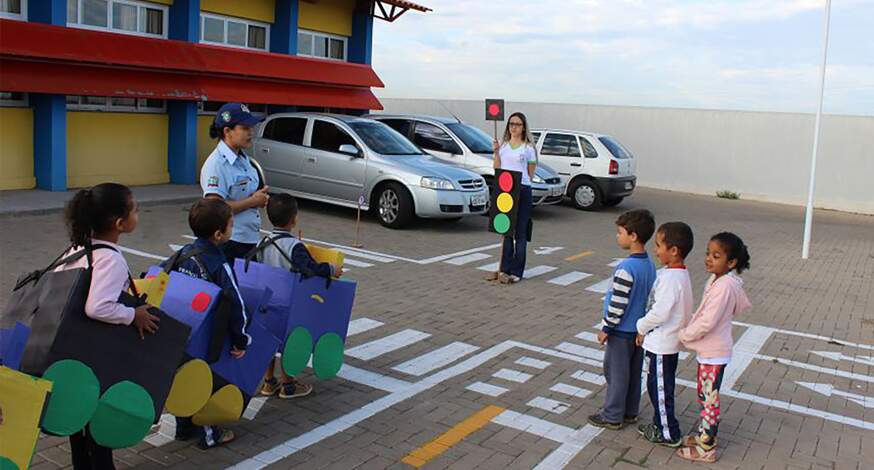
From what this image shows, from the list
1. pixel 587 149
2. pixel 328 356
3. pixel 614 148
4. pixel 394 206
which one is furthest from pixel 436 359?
pixel 614 148

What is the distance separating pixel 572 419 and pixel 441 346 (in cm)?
167

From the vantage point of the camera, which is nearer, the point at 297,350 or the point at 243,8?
the point at 297,350

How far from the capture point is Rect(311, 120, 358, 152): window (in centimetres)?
1312

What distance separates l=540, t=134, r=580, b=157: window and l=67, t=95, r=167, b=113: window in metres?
8.07

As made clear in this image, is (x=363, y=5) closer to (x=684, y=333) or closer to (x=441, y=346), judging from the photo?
(x=441, y=346)

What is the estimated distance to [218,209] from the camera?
4.07 metres

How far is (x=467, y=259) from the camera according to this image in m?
10.5

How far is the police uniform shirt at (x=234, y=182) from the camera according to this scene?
4996 mm

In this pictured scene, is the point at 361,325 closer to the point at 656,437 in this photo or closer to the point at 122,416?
the point at 656,437

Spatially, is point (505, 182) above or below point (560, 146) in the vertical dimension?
below

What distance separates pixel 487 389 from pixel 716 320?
180 cm

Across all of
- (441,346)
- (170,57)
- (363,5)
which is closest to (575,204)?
(363,5)

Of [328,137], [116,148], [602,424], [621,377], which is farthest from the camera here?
[116,148]

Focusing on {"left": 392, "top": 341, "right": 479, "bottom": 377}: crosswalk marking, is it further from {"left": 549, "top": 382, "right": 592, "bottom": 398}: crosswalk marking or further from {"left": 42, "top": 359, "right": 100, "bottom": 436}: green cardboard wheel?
{"left": 42, "top": 359, "right": 100, "bottom": 436}: green cardboard wheel
